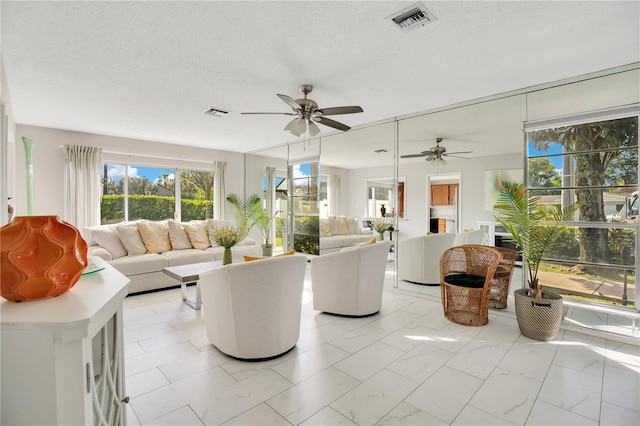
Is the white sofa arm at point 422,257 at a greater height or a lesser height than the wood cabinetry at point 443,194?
lesser

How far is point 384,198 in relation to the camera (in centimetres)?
493

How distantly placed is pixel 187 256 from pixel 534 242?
4542 mm

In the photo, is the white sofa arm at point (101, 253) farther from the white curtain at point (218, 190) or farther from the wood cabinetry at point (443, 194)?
the wood cabinetry at point (443, 194)

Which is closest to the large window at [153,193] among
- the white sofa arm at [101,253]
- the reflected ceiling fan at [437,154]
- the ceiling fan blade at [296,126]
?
the white sofa arm at [101,253]

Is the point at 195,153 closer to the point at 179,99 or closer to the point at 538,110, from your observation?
the point at 179,99

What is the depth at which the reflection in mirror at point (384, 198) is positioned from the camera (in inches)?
187

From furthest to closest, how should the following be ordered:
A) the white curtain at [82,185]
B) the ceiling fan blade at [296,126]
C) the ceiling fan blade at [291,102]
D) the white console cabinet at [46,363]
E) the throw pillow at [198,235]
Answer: the throw pillow at [198,235], the white curtain at [82,185], the ceiling fan blade at [296,126], the ceiling fan blade at [291,102], the white console cabinet at [46,363]

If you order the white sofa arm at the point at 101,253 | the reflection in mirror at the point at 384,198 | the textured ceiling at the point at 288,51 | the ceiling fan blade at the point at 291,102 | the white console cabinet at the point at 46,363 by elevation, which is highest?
the textured ceiling at the point at 288,51

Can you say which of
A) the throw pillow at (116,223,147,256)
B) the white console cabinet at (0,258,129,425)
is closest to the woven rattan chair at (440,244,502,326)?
the white console cabinet at (0,258,129,425)

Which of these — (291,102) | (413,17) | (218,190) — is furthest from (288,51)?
(218,190)

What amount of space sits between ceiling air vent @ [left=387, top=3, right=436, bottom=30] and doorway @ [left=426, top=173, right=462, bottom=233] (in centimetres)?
247

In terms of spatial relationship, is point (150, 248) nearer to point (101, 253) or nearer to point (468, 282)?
point (101, 253)

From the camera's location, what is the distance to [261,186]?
7254 mm

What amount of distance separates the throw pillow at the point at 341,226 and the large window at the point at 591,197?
2.79m
